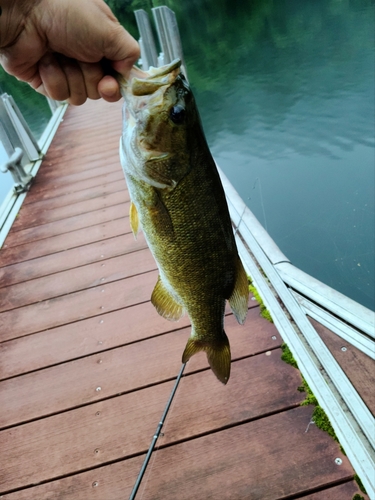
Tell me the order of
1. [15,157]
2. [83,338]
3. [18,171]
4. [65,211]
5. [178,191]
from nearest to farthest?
[178,191], [83,338], [65,211], [15,157], [18,171]

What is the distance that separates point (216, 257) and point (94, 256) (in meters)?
2.26

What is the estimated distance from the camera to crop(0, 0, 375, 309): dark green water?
15.5 feet

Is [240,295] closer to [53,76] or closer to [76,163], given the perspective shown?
[53,76]

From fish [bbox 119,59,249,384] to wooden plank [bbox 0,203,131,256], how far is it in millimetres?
2352

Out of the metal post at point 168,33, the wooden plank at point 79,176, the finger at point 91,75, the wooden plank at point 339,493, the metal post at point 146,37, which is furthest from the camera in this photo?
the metal post at point 146,37

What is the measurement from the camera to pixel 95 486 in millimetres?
1890

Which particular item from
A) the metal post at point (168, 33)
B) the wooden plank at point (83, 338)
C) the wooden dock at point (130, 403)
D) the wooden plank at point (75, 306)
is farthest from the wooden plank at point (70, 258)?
the metal post at point (168, 33)

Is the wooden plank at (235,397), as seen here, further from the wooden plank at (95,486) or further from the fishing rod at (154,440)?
the wooden plank at (95,486)

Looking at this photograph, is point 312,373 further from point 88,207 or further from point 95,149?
point 95,149

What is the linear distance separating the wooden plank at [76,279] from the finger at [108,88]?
197 centimetres

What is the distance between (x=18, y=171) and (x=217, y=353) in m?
4.19

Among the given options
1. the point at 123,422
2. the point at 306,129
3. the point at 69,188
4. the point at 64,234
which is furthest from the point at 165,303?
the point at 306,129

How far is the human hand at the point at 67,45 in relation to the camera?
1.14 metres

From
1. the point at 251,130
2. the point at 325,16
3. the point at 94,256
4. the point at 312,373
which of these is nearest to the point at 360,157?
the point at 251,130
